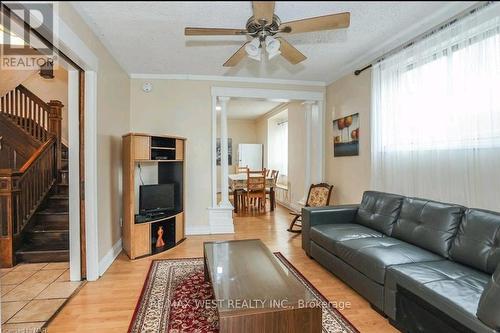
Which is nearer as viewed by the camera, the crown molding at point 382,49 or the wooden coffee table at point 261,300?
the wooden coffee table at point 261,300

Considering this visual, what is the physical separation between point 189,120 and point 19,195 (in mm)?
2311

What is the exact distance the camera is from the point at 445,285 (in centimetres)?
164

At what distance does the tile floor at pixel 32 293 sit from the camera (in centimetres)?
198

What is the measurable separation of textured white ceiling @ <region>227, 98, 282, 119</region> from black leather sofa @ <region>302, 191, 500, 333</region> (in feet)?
13.0

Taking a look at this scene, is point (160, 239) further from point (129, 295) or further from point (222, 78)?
point (222, 78)

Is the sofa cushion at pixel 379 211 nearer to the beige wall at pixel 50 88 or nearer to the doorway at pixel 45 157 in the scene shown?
the doorway at pixel 45 157

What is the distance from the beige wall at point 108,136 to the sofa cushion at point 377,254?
8.08ft

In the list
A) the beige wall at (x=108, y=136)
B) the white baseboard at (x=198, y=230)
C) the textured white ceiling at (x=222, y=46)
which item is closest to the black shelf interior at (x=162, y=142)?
the beige wall at (x=108, y=136)

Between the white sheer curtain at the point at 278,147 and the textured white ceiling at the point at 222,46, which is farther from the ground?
the textured white ceiling at the point at 222,46

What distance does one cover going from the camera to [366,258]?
85.4 inches

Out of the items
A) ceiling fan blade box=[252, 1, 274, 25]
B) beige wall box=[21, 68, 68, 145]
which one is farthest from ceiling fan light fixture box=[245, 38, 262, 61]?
beige wall box=[21, 68, 68, 145]

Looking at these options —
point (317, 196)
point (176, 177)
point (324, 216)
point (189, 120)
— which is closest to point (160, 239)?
point (176, 177)

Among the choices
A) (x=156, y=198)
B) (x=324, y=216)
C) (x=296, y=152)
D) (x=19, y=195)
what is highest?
(x=296, y=152)

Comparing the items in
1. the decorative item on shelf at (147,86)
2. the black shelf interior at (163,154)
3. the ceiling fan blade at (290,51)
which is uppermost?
the decorative item on shelf at (147,86)
